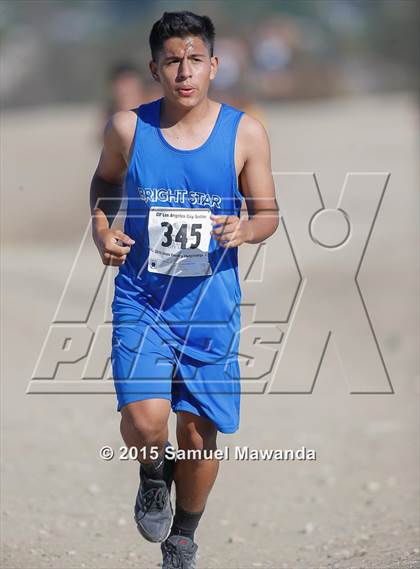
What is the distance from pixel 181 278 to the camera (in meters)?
4.82

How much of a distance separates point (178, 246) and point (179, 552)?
137 cm

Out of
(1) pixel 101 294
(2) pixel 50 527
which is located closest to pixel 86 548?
(2) pixel 50 527

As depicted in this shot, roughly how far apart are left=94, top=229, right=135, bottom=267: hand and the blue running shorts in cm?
33

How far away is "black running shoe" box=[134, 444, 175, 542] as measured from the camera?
4926 mm

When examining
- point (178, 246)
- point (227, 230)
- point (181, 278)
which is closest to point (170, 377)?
point (181, 278)

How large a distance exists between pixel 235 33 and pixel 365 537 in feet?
121

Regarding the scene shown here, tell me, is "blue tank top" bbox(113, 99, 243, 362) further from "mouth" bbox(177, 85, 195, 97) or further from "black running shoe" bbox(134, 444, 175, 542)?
"black running shoe" bbox(134, 444, 175, 542)

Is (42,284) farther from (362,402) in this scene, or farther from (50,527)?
(50,527)

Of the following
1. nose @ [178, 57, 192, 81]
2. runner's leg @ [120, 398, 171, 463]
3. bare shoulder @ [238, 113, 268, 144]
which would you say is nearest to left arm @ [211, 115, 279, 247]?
bare shoulder @ [238, 113, 268, 144]

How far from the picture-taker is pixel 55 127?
111ft

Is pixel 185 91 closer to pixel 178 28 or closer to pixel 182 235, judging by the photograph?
pixel 178 28

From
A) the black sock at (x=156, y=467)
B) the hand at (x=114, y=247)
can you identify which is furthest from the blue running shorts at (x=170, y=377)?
the hand at (x=114, y=247)

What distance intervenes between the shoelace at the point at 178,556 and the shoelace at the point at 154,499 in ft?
0.71

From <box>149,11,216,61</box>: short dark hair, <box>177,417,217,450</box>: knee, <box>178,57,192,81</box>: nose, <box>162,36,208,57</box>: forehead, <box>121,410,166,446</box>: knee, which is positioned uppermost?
<box>149,11,216,61</box>: short dark hair
